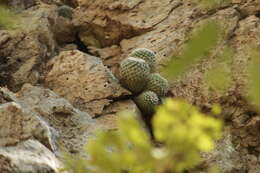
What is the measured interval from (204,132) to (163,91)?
2.69 meters

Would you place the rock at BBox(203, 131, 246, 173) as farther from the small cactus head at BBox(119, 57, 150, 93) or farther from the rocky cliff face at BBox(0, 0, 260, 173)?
the small cactus head at BBox(119, 57, 150, 93)

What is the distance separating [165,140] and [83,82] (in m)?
2.72

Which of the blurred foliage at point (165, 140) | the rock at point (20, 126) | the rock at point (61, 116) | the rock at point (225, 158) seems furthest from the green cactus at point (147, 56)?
the blurred foliage at point (165, 140)

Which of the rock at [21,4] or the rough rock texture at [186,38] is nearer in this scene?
the rough rock texture at [186,38]

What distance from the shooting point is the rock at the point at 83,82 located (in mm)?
3525

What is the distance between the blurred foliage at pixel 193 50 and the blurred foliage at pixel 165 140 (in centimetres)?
20

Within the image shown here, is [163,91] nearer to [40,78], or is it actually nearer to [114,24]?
[40,78]

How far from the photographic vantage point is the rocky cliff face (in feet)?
8.83

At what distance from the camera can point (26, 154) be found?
7.93 ft

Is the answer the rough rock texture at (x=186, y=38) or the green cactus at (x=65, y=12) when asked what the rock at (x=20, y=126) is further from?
the green cactus at (x=65, y=12)

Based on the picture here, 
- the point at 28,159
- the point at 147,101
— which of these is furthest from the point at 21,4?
the point at 28,159

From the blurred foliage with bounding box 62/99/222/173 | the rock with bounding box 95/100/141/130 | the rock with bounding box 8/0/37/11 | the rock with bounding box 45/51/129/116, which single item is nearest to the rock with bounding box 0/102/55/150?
the rock with bounding box 95/100/141/130

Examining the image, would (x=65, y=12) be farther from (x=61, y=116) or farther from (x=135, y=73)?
(x=61, y=116)

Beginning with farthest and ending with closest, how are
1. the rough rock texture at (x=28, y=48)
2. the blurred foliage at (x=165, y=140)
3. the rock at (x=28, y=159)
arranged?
1. the rough rock texture at (x=28, y=48)
2. the rock at (x=28, y=159)
3. the blurred foliage at (x=165, y=140)
